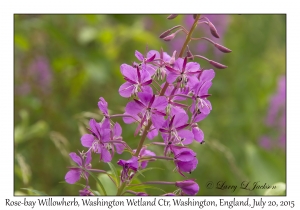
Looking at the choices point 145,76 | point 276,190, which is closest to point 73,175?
point 145,76

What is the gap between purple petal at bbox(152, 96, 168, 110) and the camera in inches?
56.9

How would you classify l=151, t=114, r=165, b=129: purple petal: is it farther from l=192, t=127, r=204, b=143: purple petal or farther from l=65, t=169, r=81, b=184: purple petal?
l=65, t=169, r=81, b=184: purple petal

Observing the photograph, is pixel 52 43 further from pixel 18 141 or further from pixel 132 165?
pixel 132 165

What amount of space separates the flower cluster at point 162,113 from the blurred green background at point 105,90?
1590 mm

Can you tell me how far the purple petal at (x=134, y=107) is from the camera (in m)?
1.47

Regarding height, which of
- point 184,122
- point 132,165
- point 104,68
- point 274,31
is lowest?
point 132,165

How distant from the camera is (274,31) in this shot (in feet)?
16.1

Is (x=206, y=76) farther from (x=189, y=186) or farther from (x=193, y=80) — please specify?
(x=189, y=186)

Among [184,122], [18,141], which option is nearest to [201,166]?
[18,141]

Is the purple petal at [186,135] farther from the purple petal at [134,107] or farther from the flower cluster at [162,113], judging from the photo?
the purple petal at [134,107]

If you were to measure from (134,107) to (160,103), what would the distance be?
0.10 metres

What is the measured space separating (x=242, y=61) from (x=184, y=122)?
126 inches

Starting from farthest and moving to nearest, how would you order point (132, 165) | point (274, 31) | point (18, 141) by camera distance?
point (274, 31)
point (18, 141)
point (132, 165)

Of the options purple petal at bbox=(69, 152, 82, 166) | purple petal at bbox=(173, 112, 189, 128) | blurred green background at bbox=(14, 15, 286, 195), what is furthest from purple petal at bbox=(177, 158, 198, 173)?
blurred green background at bbox=(14, 15, 286, 195)
